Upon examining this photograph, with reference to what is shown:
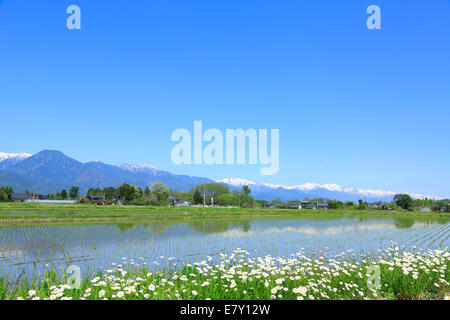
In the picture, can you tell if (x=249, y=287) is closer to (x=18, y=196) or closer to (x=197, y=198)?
(x=197, y=198)

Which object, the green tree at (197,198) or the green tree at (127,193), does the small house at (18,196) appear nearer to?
the green tree at (127,193)

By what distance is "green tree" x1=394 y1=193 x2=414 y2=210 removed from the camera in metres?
129

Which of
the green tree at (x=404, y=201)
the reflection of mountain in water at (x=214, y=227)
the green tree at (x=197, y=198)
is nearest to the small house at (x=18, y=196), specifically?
the green tree at (x=197, y=198)

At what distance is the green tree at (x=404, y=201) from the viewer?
129 metres

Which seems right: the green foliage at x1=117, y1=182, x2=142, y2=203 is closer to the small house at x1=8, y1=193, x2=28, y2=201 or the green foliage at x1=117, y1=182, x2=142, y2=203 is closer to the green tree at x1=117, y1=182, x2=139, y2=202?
the green tree at x1=117, y1=182, x2=139, y2=202

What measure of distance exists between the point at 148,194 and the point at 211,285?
Answer: 4099 inches

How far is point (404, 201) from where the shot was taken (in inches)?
5157

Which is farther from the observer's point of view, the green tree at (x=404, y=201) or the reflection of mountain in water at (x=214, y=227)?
the green tree at (x=404, y=201)
